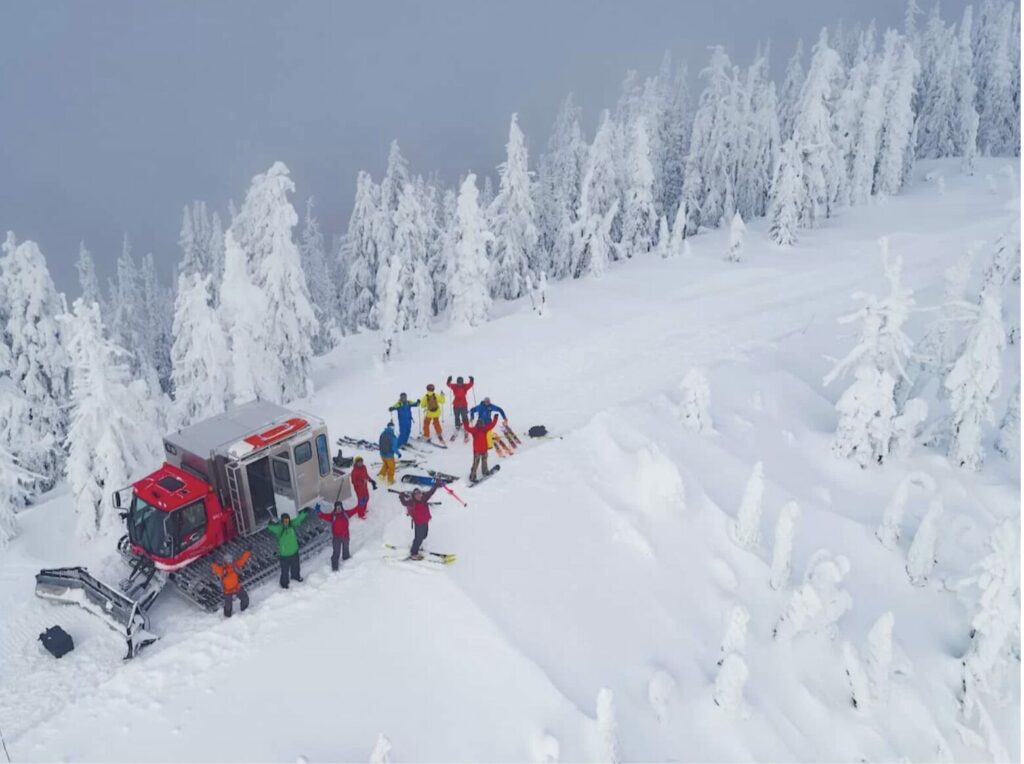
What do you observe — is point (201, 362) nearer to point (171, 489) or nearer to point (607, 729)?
point (171, 489)

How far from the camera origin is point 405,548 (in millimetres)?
13016

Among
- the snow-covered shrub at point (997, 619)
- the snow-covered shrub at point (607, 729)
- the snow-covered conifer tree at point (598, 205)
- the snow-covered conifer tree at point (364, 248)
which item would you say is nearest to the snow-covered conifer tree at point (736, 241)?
the snow-covered conifer tree at point (598, 205)

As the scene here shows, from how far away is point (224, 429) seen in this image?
46.1 ft

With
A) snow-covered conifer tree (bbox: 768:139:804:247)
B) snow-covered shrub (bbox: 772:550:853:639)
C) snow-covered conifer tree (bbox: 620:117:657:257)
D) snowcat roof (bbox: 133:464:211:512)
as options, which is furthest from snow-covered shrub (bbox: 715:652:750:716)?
snow-covered conifer tree (bbox: 620:117:657:257)

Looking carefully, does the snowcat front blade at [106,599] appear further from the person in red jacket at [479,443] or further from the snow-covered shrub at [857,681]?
the snow-covered shrub at [857,681]

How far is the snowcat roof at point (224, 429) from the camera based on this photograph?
13492 millimetres

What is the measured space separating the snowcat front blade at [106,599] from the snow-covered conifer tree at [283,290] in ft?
46.4

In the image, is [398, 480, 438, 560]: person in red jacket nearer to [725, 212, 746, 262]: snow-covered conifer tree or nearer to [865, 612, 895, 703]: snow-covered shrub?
[865, 612, 895, 703]: snow-covered shrub

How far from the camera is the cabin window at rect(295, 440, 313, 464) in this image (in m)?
13.9

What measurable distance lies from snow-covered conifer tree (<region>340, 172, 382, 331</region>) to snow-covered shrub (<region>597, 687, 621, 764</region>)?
35.1 metres

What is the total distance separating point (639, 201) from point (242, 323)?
2482cm

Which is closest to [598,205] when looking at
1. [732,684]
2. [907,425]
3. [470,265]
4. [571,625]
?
[470,265]

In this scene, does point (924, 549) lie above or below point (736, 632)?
below

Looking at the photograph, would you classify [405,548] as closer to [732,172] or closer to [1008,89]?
[732,172]
